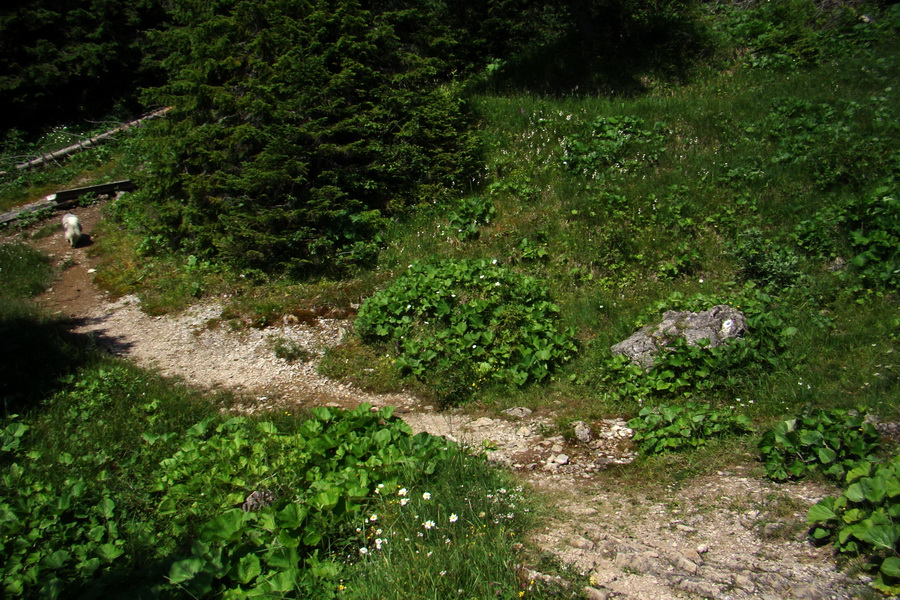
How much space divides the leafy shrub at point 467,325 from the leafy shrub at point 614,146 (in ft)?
10.8

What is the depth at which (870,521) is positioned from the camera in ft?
10.4

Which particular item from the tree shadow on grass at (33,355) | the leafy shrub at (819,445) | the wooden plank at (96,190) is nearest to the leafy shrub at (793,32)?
the leafy shrub at (819,445)

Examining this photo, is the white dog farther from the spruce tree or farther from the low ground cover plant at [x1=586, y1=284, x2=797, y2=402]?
the low ground cover plant at [x1=586, y1=284, x2=797, y2=402]

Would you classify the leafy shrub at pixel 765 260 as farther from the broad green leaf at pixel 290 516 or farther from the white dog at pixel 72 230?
the white dog at pixel 72 230

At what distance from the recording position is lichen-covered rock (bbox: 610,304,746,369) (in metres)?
6.11

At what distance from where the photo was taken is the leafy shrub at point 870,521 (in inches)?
119

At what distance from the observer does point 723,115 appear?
10.6 m

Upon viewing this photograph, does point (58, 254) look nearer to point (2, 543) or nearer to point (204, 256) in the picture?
point (204, 256)

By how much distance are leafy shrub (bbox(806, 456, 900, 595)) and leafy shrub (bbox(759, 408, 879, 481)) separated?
1.25 ft

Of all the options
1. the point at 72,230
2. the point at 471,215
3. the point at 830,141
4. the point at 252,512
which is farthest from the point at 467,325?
the point at 72,230

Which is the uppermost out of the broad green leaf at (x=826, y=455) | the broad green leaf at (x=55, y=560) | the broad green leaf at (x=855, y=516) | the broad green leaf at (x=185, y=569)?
the broad green leaf at (x=55, y=560)

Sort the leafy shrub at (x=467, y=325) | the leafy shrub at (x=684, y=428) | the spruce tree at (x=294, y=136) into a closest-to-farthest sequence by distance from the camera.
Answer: the leafy shrub at (x=684, y=428) → the leafy shrub at (x=467, y=325) → the spruce tree at (x=294, y=136)

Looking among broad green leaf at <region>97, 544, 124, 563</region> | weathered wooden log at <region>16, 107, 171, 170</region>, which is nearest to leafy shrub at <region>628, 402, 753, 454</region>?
broad green leaf at <region>97, 544, 124, 563</region>

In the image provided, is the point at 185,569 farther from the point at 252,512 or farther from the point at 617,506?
the point at 617,506
